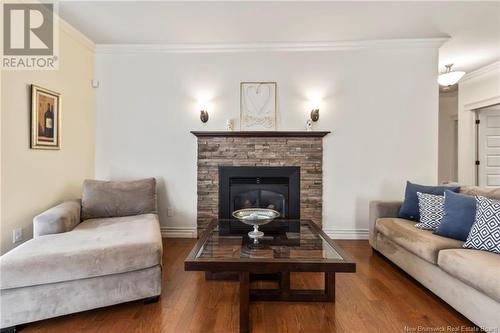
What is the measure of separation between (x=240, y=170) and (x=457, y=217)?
7.75 ft

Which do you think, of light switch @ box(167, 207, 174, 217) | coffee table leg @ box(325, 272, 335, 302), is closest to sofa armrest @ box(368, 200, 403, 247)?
coffee table leg @ box(325, 272, 335, 302)

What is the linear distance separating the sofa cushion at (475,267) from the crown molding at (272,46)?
2.78 m

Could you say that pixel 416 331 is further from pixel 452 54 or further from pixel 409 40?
pixel 452 54

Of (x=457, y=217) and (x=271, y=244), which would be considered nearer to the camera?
(x=271, y=244)

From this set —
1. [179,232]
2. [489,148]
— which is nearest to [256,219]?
[179,232]

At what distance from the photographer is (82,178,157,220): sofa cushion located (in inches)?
119

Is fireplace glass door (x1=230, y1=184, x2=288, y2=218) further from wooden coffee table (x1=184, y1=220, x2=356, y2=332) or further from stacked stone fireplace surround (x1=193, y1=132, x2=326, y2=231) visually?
wooden coffee table (x1=184, y1=220, x2=356, y2=332)

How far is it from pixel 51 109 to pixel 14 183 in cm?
93

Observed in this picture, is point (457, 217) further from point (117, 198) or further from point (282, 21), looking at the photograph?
point (117, 198)

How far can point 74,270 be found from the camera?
1830 millimetres

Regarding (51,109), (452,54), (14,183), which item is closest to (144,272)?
(14,183)

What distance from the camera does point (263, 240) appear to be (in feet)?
7.18

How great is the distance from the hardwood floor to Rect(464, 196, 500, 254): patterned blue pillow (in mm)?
533

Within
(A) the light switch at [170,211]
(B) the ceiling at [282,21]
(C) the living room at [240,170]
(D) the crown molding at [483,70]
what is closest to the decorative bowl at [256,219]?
(C) the living room at [240,170]
